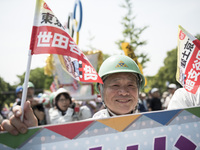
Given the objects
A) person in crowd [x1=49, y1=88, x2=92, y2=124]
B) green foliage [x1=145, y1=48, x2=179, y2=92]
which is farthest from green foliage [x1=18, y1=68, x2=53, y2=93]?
person in crowd [x1=49, y1=88, x2=92, y2=124]

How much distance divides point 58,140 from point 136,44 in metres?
18.4

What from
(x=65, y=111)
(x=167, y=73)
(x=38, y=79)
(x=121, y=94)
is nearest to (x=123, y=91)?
(x=121, y=94)

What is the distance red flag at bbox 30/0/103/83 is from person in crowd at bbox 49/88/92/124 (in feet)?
9.53

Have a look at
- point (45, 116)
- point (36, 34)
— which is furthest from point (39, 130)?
point (45, 116)

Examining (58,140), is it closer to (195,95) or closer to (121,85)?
(121,85)

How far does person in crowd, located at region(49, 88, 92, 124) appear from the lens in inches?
173

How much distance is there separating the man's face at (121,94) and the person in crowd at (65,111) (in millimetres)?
2443

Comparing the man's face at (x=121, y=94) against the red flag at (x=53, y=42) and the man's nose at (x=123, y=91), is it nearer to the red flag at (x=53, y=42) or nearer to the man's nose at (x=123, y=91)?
the man's nose at (x=123, y=91)

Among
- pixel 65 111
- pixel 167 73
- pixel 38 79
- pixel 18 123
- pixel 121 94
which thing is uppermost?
pixel 38 79

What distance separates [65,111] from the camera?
4578mm

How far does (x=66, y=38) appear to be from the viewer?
1588 millimetres

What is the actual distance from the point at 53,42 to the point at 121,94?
2.95 feet

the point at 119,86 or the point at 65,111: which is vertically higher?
the point at 119,86

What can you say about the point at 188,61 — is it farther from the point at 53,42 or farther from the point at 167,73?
the point at 167,73
